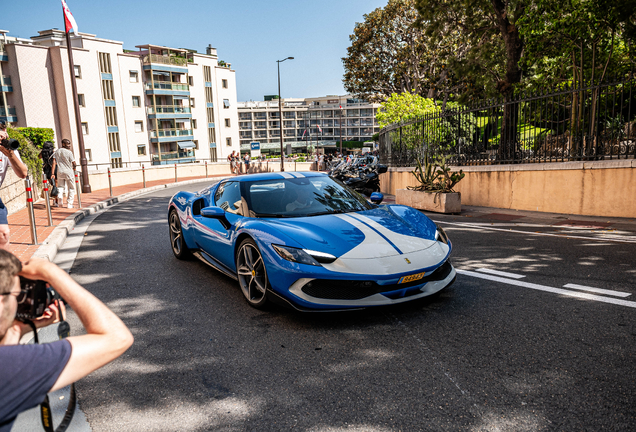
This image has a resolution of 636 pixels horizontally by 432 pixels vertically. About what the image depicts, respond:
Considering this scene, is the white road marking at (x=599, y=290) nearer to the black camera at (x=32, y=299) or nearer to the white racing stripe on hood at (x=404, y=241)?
the white racing stripe on hood at (x=404, y=241)

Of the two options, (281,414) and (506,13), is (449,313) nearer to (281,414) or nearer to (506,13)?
(281,414)

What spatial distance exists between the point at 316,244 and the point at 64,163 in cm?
1101

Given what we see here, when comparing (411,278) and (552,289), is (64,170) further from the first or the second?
(552,289)

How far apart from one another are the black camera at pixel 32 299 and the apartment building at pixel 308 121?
137868mm

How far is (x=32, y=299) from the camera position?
149 centimetres

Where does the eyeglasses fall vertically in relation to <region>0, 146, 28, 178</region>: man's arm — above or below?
below

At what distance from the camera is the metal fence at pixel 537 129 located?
28.8ft

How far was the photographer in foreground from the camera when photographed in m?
1.33

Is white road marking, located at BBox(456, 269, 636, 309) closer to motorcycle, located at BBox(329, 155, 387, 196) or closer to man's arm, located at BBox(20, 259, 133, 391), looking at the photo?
man's arm, located at BBox(20, 259, 133, 391)

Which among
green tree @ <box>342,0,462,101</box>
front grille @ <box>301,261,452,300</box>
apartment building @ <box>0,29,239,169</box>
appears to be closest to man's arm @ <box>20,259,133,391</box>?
front grille @ <box>301,261,452,300</box>

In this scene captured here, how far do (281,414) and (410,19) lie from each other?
1218 inches

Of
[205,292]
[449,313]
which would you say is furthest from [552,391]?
[205,292]

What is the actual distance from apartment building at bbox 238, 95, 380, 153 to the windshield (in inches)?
5277

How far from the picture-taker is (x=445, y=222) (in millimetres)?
9398
